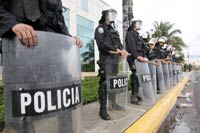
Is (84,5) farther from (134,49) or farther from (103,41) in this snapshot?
(103,41)

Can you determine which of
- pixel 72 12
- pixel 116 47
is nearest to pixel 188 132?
pixel 116 47

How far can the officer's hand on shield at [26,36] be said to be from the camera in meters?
1.66

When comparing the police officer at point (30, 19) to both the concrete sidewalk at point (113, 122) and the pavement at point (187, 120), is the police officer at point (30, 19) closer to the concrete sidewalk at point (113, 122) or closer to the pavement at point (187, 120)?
the concrete sidewalk at point (113, 122)

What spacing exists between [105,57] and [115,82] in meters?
0.40

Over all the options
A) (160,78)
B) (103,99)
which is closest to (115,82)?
(103,99)

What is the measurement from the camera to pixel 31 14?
2.02m

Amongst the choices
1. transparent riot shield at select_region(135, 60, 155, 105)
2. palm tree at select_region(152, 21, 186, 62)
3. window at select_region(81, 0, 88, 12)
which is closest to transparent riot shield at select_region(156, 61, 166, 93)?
transparent riot shield at select_region(135, 60, 155, 105)

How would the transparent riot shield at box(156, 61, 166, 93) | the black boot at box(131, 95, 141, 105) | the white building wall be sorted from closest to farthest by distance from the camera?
the black boot at box(131, 95, 141, 105) → the transparent riot shield at box(156, 61, 166, 93) → the white building wall

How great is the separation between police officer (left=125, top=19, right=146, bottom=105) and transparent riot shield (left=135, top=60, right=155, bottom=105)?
0.52ft

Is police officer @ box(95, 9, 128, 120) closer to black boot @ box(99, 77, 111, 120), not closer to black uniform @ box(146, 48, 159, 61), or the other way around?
black boot @ box(99, 77, 111, 120)

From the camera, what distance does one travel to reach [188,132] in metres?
4.32

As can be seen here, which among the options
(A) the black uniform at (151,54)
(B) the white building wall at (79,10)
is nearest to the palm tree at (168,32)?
(B) the white building wall at (79,10)

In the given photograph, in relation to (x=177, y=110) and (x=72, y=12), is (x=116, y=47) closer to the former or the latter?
(x=177, y=110)

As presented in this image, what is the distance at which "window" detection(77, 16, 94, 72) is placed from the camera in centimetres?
2720
